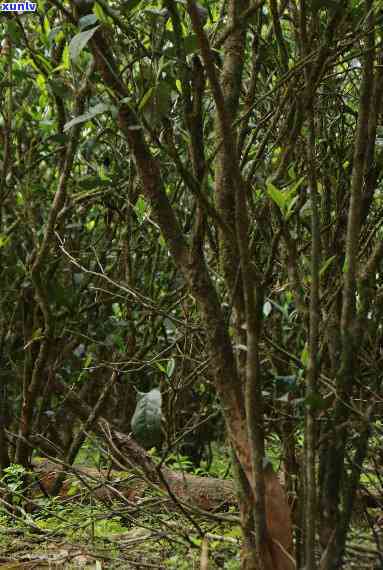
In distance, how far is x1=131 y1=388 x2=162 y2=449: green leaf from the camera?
5.33 ft

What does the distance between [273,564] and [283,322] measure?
1.10 metres

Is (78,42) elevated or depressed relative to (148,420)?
elevated

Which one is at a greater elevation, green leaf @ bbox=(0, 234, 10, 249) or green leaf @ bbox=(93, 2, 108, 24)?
green leaf @ bbox=(93, 2, 108, 24)

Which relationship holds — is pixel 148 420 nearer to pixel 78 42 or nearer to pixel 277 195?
pixel 277 195

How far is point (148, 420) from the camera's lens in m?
1.64

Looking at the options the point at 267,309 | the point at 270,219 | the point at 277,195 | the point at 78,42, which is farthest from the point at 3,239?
the point at 277,195

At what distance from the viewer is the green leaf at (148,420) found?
162 centimetres

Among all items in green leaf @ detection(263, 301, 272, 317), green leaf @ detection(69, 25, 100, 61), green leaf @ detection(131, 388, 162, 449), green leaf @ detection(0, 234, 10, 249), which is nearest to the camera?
green leaf @ detection(69, 25, 100, 61)

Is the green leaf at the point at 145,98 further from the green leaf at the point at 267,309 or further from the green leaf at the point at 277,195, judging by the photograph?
the green leaf at the point at 267,309

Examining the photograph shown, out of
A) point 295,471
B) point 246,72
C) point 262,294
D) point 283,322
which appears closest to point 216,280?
point 283,322

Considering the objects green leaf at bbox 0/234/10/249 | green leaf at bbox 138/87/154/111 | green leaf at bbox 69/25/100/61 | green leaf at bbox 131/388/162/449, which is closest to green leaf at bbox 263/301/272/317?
green leaf at bbox 131/388/162/449

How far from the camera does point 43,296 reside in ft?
9.75

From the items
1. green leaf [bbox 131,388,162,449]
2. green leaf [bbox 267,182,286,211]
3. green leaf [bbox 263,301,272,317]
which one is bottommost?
green leaf [bbox 131,388,162,449]

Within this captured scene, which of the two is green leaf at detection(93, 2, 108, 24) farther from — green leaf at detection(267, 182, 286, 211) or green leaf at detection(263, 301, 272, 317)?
green leaf at detection(263, 301, 272, 317)
